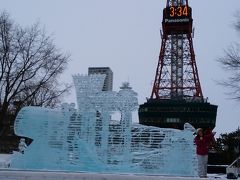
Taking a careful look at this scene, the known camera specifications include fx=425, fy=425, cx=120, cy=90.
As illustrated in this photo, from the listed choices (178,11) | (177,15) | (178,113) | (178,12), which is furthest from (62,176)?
(178,11)

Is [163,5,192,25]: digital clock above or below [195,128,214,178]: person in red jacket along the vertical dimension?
above

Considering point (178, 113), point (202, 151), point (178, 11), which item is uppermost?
point (178, 11)

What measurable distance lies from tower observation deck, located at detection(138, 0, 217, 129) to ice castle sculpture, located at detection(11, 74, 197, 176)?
135ft

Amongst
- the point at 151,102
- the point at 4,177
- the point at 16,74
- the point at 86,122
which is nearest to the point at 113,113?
the point at 86,122

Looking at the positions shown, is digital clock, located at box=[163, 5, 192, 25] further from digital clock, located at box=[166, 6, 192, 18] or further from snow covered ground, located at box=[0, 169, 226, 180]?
snow covered ground, located at box=[0, 169, 226, 180]

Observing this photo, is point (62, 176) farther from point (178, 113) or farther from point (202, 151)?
point (178, 113)

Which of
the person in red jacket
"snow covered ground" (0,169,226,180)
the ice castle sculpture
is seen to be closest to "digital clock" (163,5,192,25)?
the ice castle sculpture

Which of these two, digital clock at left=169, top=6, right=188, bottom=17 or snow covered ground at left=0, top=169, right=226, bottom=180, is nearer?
snow covered ground at left=0, top=169, right=226, bottom=180

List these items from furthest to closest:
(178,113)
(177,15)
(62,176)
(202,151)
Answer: (177,15), (178,113), (202,151), (62,176)

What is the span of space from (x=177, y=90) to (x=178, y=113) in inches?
124

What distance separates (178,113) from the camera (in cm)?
5528

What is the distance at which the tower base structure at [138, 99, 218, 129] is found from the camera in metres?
54.3

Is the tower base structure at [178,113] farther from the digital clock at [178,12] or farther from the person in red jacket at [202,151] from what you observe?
the person in red jacket at [202,151]

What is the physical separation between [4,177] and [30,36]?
13.4 m
